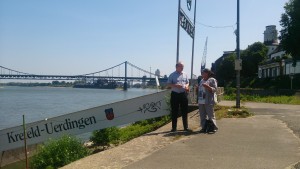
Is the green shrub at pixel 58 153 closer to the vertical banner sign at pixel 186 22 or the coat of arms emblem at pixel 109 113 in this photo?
the coat of arms emblem at pixel 109 113

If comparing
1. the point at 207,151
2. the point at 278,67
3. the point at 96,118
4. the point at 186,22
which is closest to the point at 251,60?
the point at 278,67

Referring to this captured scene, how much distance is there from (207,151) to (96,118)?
4644mm

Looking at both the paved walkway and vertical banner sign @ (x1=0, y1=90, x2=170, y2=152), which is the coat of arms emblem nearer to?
vertical banner sign @ (x1=0, y1=90, x2=170, y2=152)

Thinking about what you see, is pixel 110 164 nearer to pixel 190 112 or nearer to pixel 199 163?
pixel 199 163

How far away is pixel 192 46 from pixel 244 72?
72.3m

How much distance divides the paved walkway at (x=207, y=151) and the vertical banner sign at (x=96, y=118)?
1955 millimetres

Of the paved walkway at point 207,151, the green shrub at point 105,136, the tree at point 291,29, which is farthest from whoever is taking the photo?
the tree at point 291,29

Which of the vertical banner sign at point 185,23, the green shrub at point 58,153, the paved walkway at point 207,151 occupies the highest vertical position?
the vertical banner sign at point 185,23

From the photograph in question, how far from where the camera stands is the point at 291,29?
49406 millimetres

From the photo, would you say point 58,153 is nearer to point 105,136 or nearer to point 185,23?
point 105,136

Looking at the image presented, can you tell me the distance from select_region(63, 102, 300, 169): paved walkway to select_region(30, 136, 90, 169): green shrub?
5.62 feet

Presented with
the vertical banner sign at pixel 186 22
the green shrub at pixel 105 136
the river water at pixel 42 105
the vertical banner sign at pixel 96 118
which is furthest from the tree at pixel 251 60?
the vertical banner sign at pixel 96 118

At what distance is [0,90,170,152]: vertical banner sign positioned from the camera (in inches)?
424

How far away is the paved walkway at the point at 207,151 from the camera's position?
6.02 m
